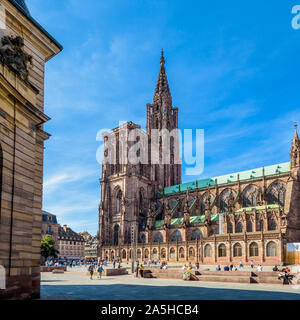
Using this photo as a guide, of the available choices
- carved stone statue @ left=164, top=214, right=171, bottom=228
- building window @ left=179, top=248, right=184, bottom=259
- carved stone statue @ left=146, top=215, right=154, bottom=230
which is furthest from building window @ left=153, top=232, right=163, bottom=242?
building window @ left=179, top=248, right=184, bottom=259

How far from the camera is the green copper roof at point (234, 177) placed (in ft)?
239

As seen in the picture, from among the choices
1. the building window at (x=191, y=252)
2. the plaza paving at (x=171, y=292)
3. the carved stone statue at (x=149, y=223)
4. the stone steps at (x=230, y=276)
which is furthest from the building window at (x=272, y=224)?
the plaza paving at (x=171, y=292)

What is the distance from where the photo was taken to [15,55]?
49.0 feet

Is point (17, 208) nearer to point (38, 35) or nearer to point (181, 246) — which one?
point (38, 35)

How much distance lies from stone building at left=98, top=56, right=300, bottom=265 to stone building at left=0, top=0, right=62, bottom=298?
31760mm

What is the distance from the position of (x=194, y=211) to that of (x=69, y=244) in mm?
60422

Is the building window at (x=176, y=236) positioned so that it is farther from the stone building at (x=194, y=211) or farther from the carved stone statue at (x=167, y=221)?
the carved stone statue at (x=167, y=221)

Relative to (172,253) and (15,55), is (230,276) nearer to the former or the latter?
(15,55)

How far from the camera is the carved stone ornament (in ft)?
46.8

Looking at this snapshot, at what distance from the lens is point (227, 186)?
78.8 meters

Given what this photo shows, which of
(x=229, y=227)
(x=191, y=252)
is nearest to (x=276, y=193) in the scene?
(x=229, y=227)

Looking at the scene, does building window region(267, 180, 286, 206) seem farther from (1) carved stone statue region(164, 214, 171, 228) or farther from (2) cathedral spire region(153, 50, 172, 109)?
(2) cathedral spire region(153, 50, 172, 109)
